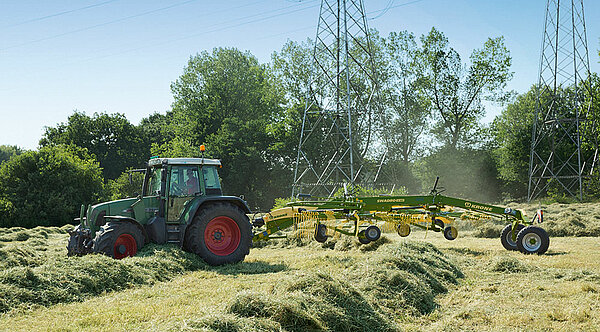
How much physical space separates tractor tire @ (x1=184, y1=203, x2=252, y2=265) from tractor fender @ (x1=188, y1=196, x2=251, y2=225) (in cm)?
9

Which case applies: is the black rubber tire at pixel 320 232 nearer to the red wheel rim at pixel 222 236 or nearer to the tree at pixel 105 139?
the red wheel rim at pixel 222 236

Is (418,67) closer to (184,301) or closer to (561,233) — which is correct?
(561,233)

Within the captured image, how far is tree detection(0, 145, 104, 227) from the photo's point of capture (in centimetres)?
2331

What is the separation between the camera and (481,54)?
35.6m

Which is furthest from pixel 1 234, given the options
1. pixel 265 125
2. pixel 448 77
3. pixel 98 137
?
pixel 448 77

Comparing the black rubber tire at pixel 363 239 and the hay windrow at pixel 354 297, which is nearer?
the hay windrow at pixel 354 297

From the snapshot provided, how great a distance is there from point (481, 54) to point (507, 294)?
32232 millimetres

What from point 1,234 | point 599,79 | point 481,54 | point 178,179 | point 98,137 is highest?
point 481,54

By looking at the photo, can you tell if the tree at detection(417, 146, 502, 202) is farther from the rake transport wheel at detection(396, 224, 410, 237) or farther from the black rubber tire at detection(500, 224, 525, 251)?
the rake transport wheel at detection(396, 224, 410, 237)

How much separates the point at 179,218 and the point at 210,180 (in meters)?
1.00

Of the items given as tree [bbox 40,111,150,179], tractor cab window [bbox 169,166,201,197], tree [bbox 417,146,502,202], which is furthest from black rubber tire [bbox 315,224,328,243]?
tree [bbox 40,111,150,179]

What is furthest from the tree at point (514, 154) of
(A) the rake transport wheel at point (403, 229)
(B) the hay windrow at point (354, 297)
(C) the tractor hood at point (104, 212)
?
(C) the tractor hood at point (104, 212)

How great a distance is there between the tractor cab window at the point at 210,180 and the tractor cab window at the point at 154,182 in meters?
0.89

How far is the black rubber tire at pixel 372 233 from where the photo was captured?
35.2ft
